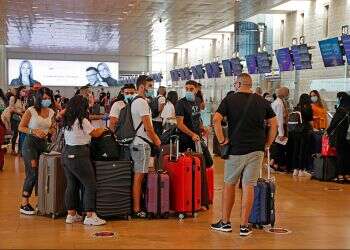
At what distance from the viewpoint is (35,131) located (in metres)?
6.16

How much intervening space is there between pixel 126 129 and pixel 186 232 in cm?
134

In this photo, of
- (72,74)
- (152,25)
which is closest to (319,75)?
(152,25)

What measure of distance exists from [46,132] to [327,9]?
36.3 feet

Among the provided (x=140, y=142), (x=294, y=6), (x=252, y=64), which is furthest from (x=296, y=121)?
(x=294, y=6)

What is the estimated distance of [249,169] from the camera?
212 inches

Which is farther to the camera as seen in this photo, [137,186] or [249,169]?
[137,186]

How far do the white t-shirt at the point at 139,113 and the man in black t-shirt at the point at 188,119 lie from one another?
0.68 m

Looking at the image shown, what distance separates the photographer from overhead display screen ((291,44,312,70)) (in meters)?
12.5

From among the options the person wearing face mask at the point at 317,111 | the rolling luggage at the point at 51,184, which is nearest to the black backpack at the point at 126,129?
the rolling luggage at the point at 51,184

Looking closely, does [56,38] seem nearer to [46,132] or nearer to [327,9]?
[327,9]

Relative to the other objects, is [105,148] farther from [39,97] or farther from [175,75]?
[175,75]

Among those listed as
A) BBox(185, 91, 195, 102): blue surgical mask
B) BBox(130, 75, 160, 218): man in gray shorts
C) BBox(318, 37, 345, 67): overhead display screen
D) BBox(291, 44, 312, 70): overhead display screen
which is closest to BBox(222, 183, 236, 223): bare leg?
BBox(130, 75, 160, 218): man in gray shorts

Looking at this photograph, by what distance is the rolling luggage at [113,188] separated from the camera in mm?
5961

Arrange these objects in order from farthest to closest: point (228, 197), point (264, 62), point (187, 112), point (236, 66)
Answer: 1. point (236, 66)
2. point (264, 62)
3. point (187, 112)
4. point (228, 197)
